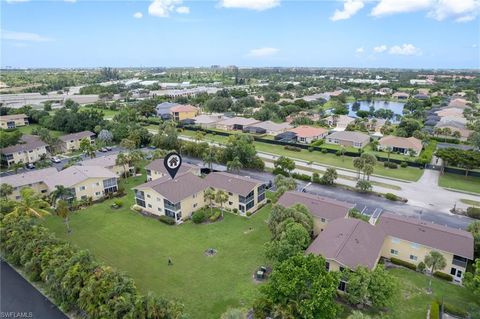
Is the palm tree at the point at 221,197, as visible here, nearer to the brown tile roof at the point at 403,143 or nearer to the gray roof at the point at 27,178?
the gray roof at the point at 27,178

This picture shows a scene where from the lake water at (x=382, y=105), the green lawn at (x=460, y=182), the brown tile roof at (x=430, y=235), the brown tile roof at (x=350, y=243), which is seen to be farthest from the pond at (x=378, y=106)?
the brown tile roof at (x=350, y=243)

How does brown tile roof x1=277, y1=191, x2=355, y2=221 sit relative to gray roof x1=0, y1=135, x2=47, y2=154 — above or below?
below

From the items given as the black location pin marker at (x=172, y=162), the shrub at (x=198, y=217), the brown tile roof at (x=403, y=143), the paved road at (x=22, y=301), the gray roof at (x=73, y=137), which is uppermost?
the black location pin marker at (x=172, y=162)

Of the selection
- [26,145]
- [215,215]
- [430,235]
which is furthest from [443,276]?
[26,145]

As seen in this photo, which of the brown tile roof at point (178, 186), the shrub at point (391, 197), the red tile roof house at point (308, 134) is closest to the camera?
the brown tile roof at point (178, 186)

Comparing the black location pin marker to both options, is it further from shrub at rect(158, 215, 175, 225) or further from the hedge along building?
shrub at rect(158, 215, 175, 225)

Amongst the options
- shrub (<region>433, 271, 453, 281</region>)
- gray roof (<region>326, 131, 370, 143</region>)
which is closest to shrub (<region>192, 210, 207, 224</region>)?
shrub (<region>433, 271, 453, 281</region>)

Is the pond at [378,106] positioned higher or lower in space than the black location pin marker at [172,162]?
lower
